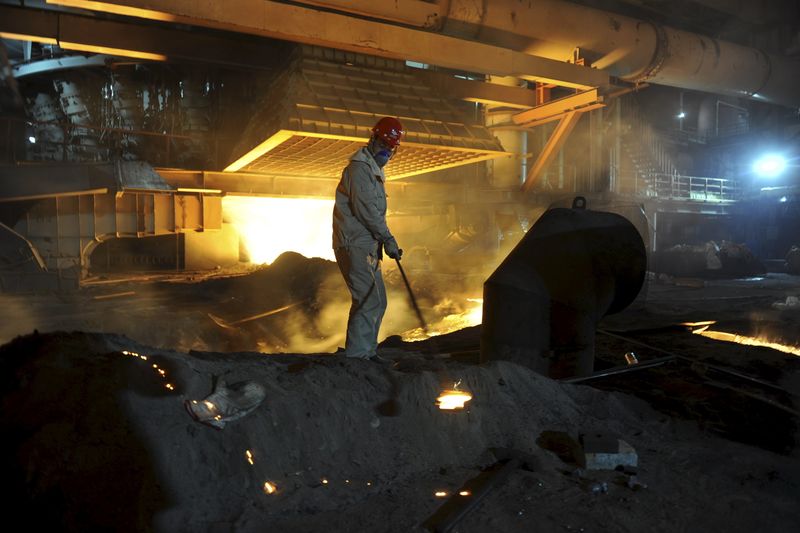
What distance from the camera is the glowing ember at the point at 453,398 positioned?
2.65 m

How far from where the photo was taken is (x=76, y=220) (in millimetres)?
8898

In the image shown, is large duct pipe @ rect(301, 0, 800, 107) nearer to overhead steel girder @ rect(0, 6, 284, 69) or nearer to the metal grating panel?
the metal grating panel

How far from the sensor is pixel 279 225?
12.5 meters

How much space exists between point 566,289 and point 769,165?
80.6 feet

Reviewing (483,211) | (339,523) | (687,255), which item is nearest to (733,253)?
(687,255)

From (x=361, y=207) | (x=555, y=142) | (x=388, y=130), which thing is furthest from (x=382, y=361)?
(x=555, y=142)

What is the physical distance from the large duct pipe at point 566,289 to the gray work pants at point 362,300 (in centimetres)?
93

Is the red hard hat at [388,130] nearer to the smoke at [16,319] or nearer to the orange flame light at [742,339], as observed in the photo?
the orange flame light at [742,339]

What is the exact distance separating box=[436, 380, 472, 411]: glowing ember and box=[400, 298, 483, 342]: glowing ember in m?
4.12

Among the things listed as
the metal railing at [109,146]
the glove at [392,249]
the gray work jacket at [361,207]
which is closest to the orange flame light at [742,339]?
the glove at [392,249]

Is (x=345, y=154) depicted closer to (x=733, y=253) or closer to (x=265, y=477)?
(x=265, y=477)

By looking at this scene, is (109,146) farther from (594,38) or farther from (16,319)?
(594,38)

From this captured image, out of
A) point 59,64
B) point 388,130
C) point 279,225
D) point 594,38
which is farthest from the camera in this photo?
point 59,64

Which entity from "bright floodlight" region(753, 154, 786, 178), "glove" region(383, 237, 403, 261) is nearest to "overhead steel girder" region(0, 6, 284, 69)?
"glove" region(383, 237, 403, 261)
